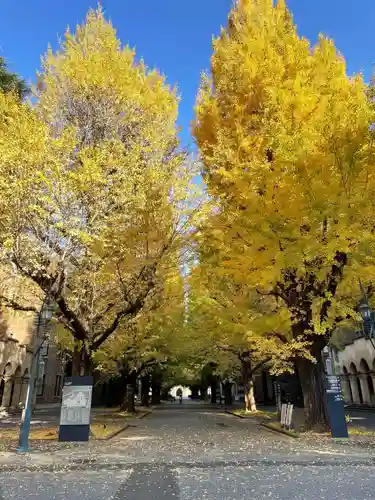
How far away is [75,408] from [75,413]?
145mm

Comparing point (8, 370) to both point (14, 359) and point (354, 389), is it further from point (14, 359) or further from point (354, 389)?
point (354, 389)

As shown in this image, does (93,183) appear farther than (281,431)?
No

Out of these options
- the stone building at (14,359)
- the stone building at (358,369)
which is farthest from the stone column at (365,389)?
the stone building at (14,359)

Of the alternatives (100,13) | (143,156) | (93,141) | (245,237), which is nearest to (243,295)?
(245,237)

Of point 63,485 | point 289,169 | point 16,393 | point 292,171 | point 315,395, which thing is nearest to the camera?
point 63,485

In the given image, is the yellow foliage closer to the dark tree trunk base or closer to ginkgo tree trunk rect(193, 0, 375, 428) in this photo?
ginkgo tree trunk rect(193, 0, 375, 428)

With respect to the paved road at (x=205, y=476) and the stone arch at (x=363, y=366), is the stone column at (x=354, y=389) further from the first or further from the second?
the paved road at (x=205, y=476)

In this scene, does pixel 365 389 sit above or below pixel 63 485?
above

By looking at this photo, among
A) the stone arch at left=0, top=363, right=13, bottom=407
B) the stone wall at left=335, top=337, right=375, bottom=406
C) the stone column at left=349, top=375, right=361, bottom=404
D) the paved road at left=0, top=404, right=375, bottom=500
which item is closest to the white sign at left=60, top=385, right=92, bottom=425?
the paved road at left=0, top=404, right=375, bottom=500

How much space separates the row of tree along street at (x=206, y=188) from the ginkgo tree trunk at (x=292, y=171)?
0.05 meters

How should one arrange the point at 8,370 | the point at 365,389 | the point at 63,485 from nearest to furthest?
the point at 63,485 → the point at 8,370 → the point at 365,389

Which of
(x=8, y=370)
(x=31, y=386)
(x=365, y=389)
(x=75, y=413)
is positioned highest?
(x=8, y=370)

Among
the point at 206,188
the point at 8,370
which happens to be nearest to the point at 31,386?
the point at 206,188

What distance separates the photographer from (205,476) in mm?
6863
